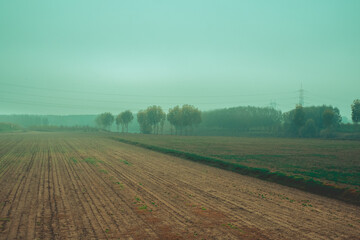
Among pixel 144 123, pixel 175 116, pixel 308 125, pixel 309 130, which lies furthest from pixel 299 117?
pixel 144 123

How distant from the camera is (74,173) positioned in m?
20.2

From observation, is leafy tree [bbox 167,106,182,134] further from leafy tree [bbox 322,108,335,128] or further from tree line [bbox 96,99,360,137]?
leafy tree [bbox 322,108,335,128]

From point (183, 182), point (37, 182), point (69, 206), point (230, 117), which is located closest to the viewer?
point (69, 206)

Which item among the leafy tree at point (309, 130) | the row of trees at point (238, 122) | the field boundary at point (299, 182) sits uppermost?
the row of trees at point (238, 122)

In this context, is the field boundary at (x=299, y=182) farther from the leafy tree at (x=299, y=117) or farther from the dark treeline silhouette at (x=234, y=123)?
the dark treeline silhouette at (x=234, y=123)

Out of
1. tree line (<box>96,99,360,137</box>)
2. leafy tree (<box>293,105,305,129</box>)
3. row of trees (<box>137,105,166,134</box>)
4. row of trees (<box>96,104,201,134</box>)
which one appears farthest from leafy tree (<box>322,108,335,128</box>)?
row of trees (<box>137,105,166,134</box>)

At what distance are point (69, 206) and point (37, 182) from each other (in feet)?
20.9

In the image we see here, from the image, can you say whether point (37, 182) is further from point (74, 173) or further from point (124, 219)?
point (124, 219)

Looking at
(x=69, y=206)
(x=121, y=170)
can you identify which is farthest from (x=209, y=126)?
(x=69, y=206)

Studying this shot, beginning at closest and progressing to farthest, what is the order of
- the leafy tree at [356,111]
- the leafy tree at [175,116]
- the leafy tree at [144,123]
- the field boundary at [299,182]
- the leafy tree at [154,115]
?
the field boundary at [299,182], the leafy tree at [356,111], the leafy tree at [175,116], the leafy tree at [154,115], the leafy tree at [144,123]

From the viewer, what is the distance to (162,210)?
38.2ft

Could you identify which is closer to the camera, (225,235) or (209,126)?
(225,235)

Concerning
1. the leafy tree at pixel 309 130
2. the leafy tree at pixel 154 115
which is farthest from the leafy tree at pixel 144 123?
the leafy tree at pixel 309 130

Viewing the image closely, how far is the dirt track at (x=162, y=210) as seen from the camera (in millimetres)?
9234
